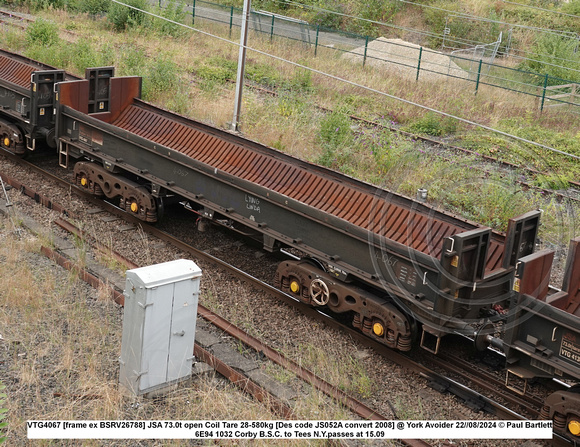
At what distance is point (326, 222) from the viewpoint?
27.5ft

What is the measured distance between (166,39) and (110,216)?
1536cm

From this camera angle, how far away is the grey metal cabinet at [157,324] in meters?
6.62

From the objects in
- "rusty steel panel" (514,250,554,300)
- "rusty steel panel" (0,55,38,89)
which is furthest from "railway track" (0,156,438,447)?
"rusty steel panel" (0,55,38,89)

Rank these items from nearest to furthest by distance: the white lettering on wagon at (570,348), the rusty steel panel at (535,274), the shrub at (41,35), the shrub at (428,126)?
the white lettering on wagon at (570,348) < the rusty steel panel at (535,274) < the shrub at (428,126) < the shrub at (41,35)

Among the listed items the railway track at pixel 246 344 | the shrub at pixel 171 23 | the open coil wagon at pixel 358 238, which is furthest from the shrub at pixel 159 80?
the shrub at pixel 171 23

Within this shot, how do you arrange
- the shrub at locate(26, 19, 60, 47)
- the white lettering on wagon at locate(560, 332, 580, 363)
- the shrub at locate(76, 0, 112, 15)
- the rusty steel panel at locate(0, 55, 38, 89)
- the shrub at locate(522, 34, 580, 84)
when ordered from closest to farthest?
1. the white lettering on wagon at locate(560, 332, 580, 363)
2. the rusty steel panel at locate(0, 55, 38, 89)
3. the shrub at locate(26, 19, 60, 47)
4. the shrub at locate(522, 34, 580, 84)
5. the shrub at locate(76, 0, 112, 15)

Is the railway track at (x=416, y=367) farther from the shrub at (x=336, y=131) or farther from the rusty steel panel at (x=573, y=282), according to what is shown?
the shrub at (x=336, y=131)

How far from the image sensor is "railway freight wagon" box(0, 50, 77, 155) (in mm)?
12570

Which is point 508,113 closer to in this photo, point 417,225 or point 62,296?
point 417,225

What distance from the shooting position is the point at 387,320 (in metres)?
8.08

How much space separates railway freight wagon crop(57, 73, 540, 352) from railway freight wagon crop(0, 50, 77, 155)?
649mm

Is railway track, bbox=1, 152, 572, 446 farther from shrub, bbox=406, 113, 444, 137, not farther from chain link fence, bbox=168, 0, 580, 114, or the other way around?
chain link fence, bbox=168, 0, 580, 114

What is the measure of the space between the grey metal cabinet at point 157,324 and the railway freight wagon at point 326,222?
7.19 ft

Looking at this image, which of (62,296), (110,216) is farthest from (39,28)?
(62,296)
